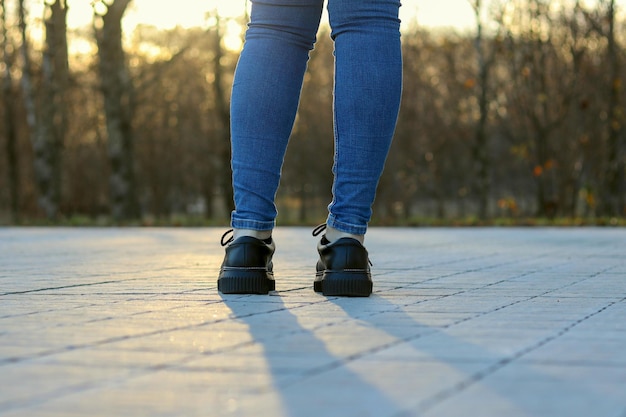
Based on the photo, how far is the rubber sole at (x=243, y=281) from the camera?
10.9ft

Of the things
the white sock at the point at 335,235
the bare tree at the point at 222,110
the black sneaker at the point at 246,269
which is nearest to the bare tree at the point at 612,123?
the bare tree at the point at 222,110

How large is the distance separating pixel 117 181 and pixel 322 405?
20.3 metres

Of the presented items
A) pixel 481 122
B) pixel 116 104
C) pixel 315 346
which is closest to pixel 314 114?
pixel 481 122

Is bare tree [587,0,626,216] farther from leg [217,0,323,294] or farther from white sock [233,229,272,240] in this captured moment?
white sock [233,229,272,240]

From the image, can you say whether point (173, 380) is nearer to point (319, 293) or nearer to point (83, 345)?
point (83, 345)

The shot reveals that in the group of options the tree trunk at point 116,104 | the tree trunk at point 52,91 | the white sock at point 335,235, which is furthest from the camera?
the tree trunk at point 52,91

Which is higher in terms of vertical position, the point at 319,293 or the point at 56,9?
the point at 56,9

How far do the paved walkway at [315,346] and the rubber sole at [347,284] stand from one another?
0.05m

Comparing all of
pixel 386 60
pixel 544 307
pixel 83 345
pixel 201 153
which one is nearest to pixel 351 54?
pixel 386 60

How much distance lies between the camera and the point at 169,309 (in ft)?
9.56

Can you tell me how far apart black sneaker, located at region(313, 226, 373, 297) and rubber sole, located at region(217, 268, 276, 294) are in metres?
0.18

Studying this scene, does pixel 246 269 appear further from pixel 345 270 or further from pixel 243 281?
pixel 345 270

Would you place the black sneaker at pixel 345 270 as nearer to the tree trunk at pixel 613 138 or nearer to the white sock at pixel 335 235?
the white sock at pixel 335 235

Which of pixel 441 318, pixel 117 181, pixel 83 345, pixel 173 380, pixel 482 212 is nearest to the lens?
pixel 173 380
